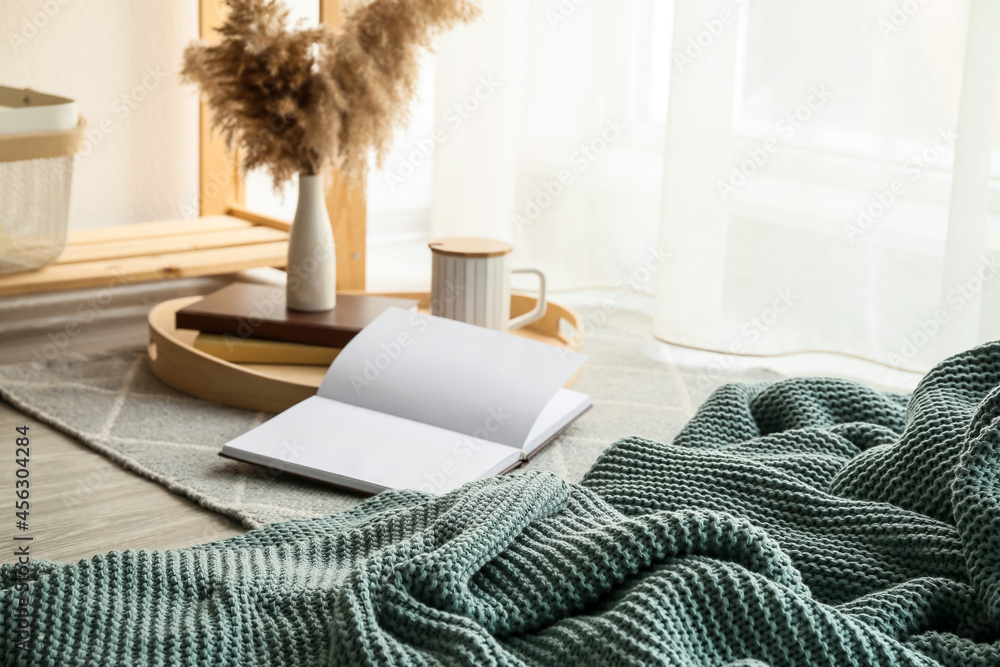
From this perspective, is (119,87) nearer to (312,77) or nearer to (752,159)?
(312,77)

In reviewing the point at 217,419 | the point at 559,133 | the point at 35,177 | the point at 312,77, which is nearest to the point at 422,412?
the point at 217,419

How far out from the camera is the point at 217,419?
118 cm

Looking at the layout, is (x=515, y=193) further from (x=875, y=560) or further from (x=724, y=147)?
(x=875, y=560)

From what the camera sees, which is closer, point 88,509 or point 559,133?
point 88,509

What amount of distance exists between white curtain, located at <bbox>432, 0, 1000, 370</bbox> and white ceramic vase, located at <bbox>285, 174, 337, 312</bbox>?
0.63 meters

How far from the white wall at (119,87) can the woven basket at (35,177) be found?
382 mm

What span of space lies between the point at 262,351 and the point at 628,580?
0.90m

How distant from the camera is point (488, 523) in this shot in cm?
54

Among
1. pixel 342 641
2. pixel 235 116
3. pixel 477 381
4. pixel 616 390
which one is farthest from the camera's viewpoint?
pixel 616 390

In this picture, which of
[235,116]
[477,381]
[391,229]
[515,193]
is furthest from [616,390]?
[391,229]

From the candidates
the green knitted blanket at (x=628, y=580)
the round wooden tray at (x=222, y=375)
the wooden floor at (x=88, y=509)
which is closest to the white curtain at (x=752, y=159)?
the round wooden tray at (x=222, y=375)

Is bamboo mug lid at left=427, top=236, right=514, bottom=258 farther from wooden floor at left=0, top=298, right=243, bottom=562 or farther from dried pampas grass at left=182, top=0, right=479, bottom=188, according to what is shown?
wooden floor at left=0, top=298, right=243, bottom=562

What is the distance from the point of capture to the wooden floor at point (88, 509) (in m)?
0.83

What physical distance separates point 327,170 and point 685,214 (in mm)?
647
